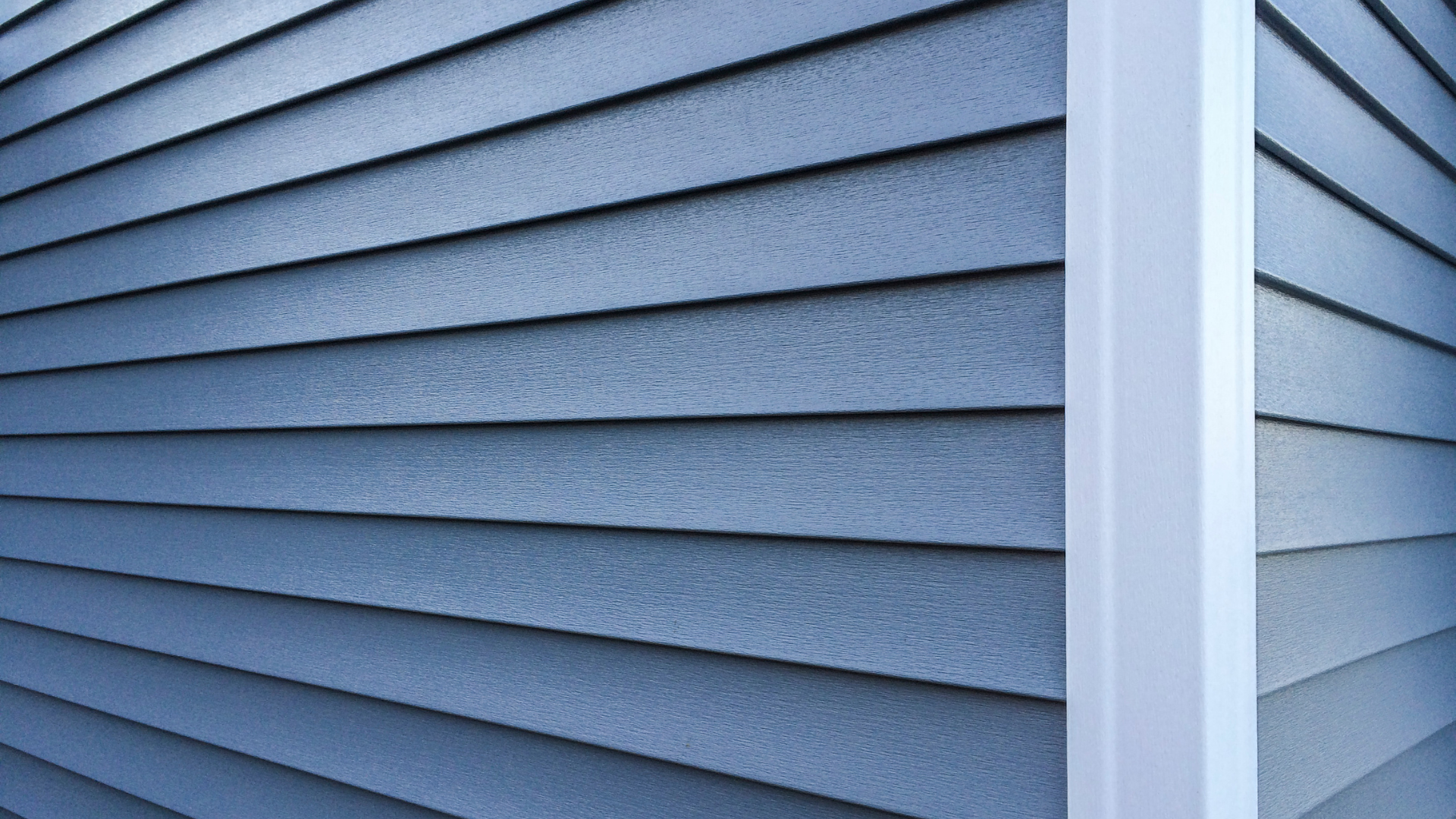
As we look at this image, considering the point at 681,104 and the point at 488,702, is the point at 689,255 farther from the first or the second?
the point at 488,702

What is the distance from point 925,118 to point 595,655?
77 cm

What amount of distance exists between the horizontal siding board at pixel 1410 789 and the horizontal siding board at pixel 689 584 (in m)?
0.42

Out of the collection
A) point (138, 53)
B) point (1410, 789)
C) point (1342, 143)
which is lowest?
point (1410, 789)

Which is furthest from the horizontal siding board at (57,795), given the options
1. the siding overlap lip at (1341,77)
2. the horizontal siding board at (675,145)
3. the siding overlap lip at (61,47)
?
the siding overlap lip at (1341,77)

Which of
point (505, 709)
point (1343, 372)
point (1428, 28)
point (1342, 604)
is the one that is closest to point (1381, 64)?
point (1428, 28)

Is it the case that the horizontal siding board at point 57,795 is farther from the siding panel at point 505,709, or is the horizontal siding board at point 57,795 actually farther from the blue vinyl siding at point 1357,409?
the blue vinyl siding at point 1357,409

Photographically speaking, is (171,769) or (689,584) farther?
(171,769)

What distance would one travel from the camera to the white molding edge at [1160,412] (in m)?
0.85

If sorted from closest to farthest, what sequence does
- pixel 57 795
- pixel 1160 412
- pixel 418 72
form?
pixel 1160 412 → pixel 418 72 → pixel 57 795

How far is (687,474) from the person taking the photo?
121cm

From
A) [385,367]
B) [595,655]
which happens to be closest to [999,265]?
[595,655]

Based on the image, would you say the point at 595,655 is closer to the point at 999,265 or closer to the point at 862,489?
the point at 862,489

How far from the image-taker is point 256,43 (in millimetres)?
1787

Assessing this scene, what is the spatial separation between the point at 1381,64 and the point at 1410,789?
3.12 feet
